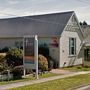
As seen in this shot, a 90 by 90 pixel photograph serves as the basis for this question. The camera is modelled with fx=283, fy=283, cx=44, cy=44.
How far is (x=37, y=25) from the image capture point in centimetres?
3312

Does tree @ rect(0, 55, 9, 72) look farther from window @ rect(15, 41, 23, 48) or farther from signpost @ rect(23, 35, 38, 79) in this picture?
window @ rect(15, 41, 23, 48)

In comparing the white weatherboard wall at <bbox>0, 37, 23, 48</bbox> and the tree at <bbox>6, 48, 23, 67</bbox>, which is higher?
the white weatherboard wall at <bbox>0, 37, 23, 48</bbox>

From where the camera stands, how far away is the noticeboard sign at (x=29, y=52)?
21.4 meters

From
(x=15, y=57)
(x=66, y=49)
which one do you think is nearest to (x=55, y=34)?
(x=66, y=49)

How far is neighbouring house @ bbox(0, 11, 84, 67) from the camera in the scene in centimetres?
3019

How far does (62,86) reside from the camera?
1733 cm

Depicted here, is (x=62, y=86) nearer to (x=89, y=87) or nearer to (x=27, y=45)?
(x=89, y=87)

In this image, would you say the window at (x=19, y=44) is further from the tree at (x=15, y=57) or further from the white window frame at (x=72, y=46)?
the tree at (x=15, y=57)

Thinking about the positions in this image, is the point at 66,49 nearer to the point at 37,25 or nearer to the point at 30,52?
the point at 37,25

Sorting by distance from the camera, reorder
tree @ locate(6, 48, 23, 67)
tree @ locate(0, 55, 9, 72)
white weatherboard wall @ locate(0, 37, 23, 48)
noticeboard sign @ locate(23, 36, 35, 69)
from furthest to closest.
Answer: white weatherboard wall @ locate(0, 37, 23, 48), tree @ locate(6, 48, 23, 67), tree @ locate(0, 55, 9, 72), noticeboard sign @ locate(23, 36, 35, 69)

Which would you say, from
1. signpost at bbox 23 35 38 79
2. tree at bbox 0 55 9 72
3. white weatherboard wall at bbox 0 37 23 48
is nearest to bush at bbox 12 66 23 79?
signpost at bbox 23 35 38 79

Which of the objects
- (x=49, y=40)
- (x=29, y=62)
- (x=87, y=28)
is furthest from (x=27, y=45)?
(x=87, y=28)

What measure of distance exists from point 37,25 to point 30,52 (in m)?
11.8

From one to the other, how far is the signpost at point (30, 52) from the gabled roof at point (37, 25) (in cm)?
854
